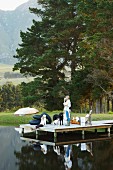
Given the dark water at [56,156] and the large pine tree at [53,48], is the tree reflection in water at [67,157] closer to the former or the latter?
the dark water at [56,156]

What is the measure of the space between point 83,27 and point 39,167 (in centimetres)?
2252

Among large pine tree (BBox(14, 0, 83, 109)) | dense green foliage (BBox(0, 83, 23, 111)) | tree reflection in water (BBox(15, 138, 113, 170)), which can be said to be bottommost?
tree reflection in water (BBox(15, 138, 113, 170))

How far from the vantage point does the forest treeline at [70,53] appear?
23781 millimetres

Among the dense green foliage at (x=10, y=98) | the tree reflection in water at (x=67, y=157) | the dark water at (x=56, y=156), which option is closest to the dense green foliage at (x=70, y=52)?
the dark water at (x=56, y=156)

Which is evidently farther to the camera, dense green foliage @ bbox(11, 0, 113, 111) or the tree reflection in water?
dense green foliage @ bbox(11, 0, 113, 111)

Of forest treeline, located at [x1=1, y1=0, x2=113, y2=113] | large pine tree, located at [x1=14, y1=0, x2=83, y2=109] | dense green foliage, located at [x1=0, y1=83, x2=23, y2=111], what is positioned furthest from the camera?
dense green foliage, located at [x1=0, y1=83, x2=23, y2=111]

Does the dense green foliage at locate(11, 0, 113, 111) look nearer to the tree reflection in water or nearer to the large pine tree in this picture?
the large pine tree

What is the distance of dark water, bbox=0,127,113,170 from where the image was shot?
346 inches

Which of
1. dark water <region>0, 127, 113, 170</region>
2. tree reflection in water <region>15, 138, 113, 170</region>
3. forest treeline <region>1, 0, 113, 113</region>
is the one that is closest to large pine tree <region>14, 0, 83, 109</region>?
forest treeline <region>1, 0, 113, 113</region>

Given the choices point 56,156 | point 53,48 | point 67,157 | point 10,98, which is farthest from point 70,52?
point 10,98

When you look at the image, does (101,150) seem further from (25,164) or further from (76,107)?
(76,107)

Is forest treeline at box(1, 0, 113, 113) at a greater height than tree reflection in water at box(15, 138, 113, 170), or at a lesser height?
greater

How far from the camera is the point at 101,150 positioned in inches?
440

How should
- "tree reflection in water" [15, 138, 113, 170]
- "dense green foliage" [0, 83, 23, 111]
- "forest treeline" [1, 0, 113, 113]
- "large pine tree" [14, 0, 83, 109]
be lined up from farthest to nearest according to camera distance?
"dense green foliage" [0, 83, 23, 111]
"large pine tree" [14, 0, 83, 109]
"forest treeline" [1, 0, 113, 113]
"tree reflection in water" [15, 138, 113, 170]
